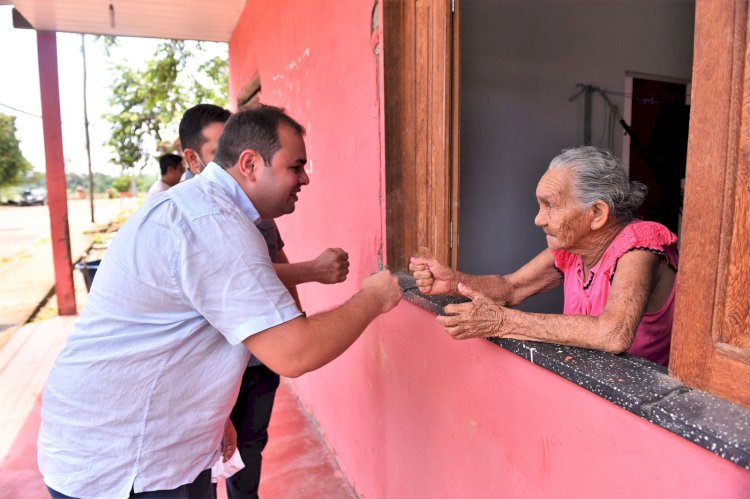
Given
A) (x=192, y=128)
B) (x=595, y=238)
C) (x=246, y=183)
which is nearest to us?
(x=246, y=183)

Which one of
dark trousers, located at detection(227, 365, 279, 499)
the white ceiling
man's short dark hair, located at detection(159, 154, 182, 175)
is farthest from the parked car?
dark trousers, located at detection(227, 365, 279, 499)

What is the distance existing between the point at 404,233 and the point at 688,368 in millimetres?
1330

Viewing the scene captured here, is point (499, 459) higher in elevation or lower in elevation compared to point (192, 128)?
lower

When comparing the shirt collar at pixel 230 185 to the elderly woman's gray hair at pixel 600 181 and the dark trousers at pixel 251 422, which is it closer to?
the elderly woman's gray hair at pixel 600 181

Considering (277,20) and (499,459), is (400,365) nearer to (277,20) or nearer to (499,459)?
(499,459)

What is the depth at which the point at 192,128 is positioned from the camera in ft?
8.00

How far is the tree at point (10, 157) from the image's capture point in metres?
36.7

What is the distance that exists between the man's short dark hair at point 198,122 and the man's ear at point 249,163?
3.56 ft

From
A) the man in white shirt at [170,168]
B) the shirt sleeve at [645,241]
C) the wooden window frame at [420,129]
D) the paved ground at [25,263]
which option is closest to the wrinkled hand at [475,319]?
the shirt sleeve at [645,241]

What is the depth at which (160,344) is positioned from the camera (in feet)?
4.18

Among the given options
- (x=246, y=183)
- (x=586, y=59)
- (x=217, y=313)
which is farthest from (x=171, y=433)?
(x=586, y=59)

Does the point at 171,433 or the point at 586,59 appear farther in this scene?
the point at 586,59

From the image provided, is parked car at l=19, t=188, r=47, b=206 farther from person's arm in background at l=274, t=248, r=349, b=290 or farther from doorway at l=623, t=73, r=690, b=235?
person's arm in background at l=274, t=248, r=349, b=290

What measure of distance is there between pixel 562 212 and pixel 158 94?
15.1 metres
